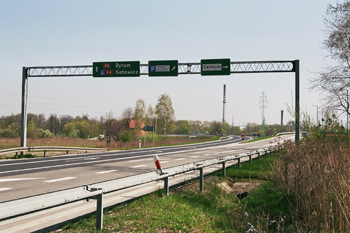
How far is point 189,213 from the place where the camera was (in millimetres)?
5750

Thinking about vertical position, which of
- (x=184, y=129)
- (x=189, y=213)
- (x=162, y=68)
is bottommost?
(x=184, y=129)

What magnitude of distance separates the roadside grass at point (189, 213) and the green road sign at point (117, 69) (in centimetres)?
1994

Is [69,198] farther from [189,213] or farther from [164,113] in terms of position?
[164,113]

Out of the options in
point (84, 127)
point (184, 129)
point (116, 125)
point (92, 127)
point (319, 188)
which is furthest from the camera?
point (184, 129)

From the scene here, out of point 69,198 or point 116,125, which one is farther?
point 116,125

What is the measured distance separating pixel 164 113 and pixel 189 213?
77.8m

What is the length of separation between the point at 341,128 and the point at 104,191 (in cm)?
860

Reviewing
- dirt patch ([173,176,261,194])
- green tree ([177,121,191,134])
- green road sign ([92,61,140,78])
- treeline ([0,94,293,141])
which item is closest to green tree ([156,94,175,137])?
treeline ([0,94,293,141])

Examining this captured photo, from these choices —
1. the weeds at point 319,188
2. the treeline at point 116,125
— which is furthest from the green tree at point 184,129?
the weeds at point 319,188

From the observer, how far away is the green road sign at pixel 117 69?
2750 cm

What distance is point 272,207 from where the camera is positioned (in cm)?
746

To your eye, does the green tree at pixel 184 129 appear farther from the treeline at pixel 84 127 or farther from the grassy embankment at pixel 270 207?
the grassy embankment at pixel 270 207

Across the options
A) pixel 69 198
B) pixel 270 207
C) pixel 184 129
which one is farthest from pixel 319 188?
pixel 184 129

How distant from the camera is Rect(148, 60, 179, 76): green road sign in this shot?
2747 cm
